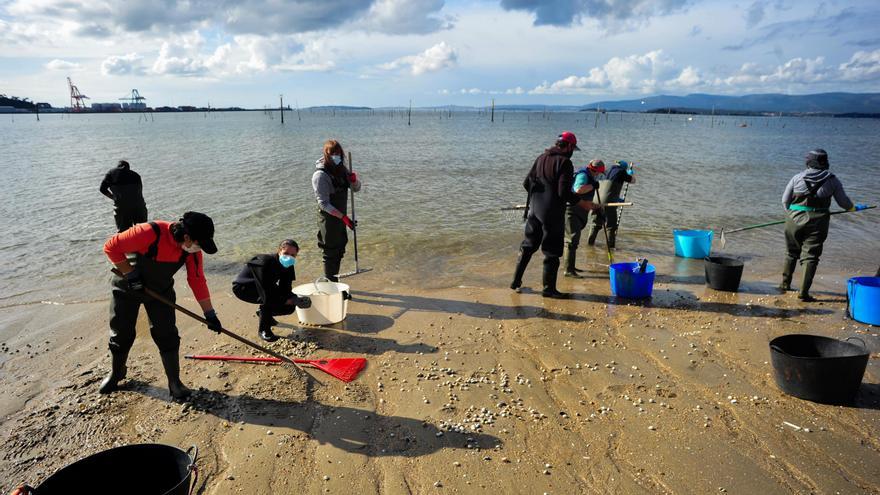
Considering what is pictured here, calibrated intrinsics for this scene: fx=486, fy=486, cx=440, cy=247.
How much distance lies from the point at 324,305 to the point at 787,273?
737 centimetres

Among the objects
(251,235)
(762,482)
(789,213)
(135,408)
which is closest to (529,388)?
(762,482)

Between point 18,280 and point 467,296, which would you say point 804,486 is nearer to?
point 467,296

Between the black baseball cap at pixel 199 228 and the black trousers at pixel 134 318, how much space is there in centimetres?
86

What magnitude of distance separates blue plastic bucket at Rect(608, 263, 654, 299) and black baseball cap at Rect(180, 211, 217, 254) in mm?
5816

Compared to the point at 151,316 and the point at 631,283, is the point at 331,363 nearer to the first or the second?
the point at 151,316

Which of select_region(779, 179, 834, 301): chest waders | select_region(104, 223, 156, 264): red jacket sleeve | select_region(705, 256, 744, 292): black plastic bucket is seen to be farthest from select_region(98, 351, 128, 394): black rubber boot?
select_region(779, 179, 834, 301): chest waders

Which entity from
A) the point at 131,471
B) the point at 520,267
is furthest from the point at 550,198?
the point at 131,471

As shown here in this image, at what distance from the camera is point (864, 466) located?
12.5ft

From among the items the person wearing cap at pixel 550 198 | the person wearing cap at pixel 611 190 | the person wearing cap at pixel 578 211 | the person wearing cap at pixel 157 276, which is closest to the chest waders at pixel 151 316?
the person wearing cap at pixel 157 276

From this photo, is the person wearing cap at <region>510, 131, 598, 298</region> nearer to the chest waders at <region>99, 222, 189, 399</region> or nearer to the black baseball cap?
the black baseball cap

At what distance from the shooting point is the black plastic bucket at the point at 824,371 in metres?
4.49

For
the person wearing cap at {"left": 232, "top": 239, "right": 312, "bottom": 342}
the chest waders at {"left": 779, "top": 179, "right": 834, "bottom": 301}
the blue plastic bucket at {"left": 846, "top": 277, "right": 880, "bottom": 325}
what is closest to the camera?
the person wearing cap at {"left": 232, "top": 239, "right": 312, "bottom": 342}

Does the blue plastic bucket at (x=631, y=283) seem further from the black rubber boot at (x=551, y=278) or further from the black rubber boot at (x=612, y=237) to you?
the black rubber boot at (x=612, y=237)

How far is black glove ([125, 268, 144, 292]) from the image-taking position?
14.0ft
